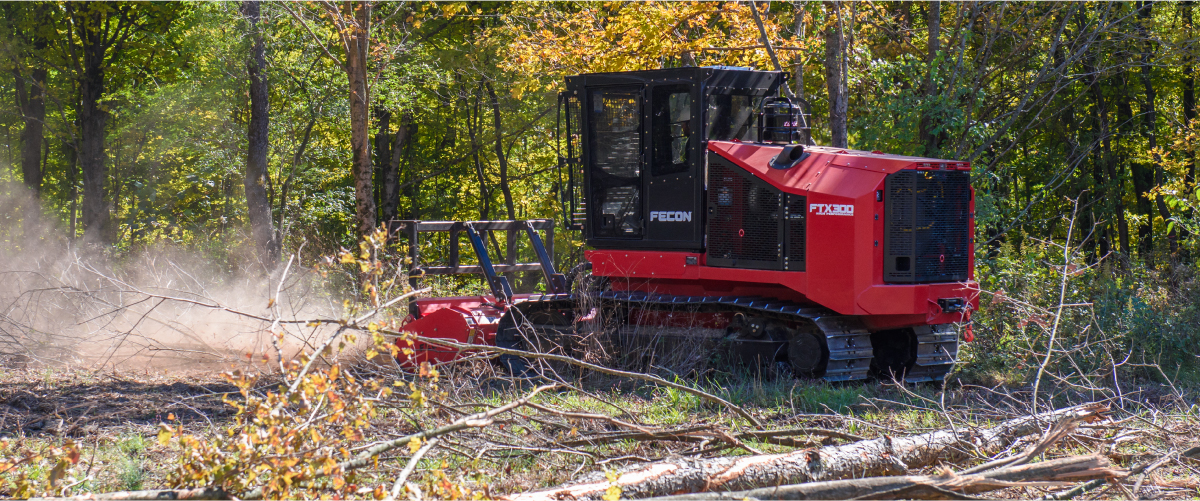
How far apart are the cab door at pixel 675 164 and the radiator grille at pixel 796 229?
0.84 metres

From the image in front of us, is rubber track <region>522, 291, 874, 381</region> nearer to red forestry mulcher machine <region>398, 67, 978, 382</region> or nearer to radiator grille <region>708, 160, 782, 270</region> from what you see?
red forestry mulcher machine <region>398, 67, 978, 382</region>

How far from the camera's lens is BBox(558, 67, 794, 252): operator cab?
8.08 meters

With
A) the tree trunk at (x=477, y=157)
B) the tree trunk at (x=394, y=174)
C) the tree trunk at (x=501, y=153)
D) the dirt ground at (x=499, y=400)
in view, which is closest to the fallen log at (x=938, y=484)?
the dirt ground at (x=499, y=400)

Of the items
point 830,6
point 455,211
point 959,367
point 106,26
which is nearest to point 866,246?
point 959,367

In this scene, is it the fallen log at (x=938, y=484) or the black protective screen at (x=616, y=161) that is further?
the black protective screen at (x=616, y=161)

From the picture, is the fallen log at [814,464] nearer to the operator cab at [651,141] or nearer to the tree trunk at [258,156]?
the operator cab at [651,141]

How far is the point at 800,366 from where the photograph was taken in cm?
770

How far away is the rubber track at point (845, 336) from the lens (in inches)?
292

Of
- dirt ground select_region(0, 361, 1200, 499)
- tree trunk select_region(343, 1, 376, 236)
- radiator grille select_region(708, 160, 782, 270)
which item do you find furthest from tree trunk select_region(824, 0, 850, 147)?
tree trunk select_region(343, 1, 376, 236)

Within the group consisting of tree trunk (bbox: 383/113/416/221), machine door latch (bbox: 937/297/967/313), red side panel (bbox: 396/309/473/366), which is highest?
tree trunk (bbox: 383/113/416/221)

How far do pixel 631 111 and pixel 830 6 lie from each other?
6191mm

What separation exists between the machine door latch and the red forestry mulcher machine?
1 cm

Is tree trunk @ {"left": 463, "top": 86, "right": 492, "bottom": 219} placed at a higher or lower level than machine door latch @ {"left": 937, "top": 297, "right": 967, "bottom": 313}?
higher

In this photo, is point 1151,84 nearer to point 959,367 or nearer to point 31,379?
point 959,367
